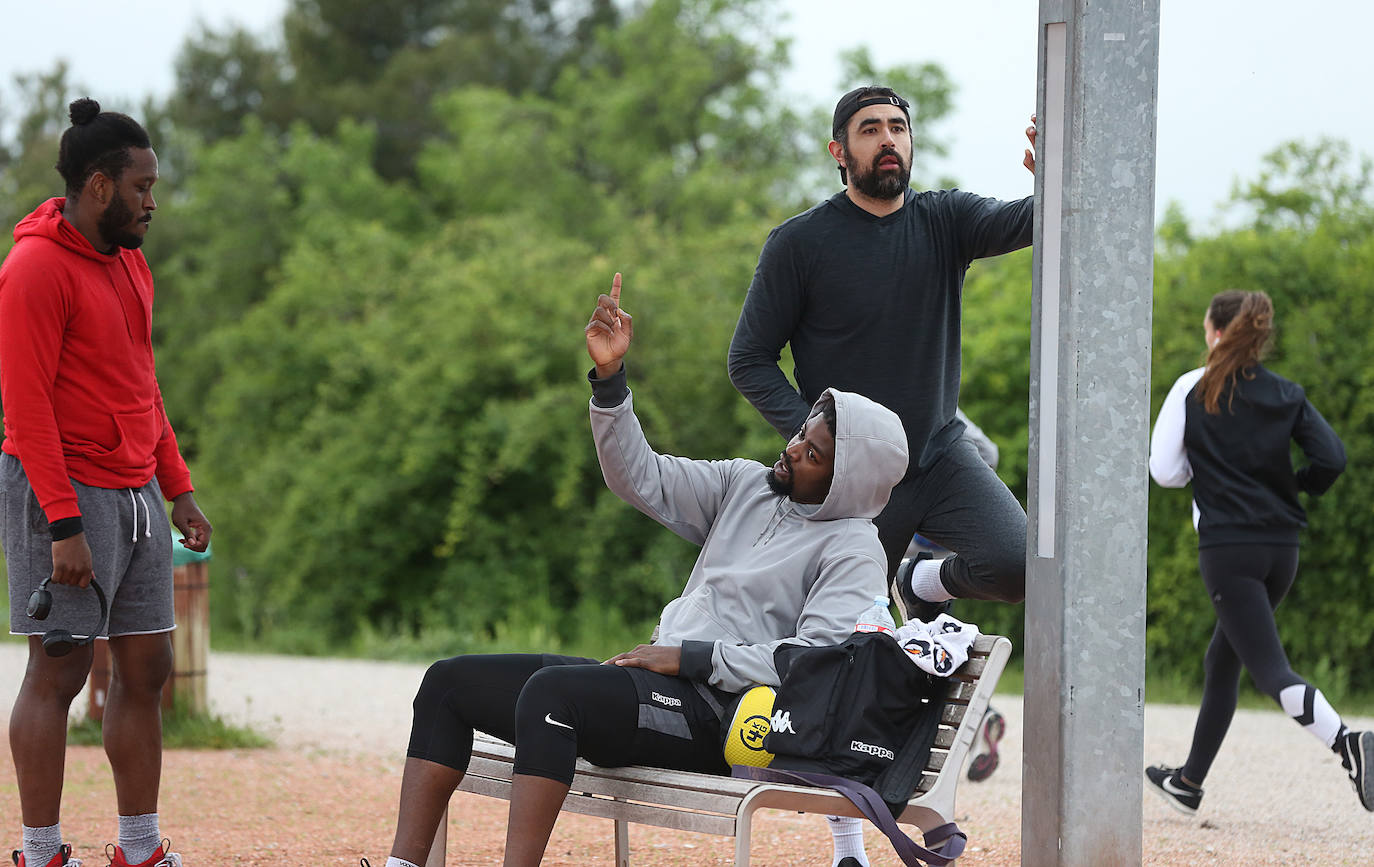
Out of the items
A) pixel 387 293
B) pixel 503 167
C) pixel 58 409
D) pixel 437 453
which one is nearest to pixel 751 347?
pixel 58 409

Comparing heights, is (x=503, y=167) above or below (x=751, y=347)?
above

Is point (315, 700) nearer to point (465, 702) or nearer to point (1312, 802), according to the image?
point (1312, 802)

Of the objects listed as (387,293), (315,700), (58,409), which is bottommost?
(315,700)

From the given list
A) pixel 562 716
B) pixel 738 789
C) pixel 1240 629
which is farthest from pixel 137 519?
pixel 1240 629

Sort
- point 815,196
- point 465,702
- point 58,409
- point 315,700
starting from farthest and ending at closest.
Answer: point 815,196 → point 315,700 → point 58,409 → point 465,702

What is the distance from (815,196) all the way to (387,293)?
638cm

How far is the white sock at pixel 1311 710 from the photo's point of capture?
18.8 ft

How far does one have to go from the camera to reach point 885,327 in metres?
4.41

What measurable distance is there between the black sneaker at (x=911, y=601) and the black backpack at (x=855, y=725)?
4.27 feet

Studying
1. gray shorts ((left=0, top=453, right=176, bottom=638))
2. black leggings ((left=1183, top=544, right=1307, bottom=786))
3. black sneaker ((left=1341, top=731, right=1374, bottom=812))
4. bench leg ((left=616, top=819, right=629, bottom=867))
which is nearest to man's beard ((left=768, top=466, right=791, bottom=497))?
bench leg ((left=616, top=819, right=629, bottom=867))

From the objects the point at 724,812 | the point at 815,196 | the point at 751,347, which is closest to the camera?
the point at 724,812

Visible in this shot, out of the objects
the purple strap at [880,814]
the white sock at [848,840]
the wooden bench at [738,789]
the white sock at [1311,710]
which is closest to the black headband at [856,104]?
the wooden bench at [738,789]

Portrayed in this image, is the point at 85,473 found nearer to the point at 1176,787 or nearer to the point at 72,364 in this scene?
the point at 72,364

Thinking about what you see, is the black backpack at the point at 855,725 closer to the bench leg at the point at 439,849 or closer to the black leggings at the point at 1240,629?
the bench leg at the point at 439,849
